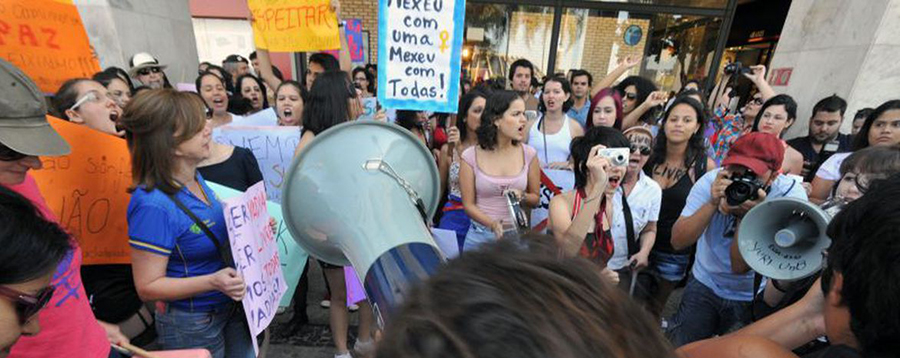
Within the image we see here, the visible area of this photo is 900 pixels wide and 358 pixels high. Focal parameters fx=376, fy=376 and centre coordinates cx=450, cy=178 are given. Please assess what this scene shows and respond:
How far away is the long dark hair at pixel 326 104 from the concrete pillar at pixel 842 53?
5650 millimetres

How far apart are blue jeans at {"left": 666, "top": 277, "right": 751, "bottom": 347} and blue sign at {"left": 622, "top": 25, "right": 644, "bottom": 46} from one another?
7.34 m

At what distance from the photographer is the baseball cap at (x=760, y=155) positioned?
5.53 feet

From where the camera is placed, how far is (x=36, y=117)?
124cm

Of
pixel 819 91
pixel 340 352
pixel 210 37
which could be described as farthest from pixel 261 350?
pixel 210 37

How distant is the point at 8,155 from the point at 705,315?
2944 millimetres

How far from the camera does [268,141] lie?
119 inches

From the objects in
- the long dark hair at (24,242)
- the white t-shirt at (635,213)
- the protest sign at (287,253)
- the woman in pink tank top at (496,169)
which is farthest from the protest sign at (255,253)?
the white t-shirt at (635,213)

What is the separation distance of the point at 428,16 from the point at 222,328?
1.95 metres

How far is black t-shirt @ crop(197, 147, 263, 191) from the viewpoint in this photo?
203cm

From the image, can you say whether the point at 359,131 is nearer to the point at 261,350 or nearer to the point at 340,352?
the point at 261,350

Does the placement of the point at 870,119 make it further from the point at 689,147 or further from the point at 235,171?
the point at 235,171

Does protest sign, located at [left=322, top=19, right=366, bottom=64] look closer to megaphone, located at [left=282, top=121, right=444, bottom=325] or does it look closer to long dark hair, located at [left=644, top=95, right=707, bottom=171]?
long dark hair, located at [left=644, top=95, right=707, bottom=171]

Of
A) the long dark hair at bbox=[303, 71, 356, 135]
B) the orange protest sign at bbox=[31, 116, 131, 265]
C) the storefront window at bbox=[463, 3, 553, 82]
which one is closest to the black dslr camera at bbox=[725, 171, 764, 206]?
the long dark hair at bbox=[303, 71, 356, 135]

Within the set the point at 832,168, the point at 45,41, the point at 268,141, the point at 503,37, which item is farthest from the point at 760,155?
the point at 503,37
